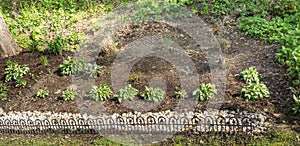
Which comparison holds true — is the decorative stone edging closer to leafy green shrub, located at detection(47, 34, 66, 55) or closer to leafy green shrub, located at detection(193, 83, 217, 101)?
leafy green shrub, located at detection(193, 83, 217, 101)

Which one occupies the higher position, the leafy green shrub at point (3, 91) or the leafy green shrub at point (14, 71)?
the leafy green shrub at point (14, 71)

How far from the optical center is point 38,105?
8828 millimetres

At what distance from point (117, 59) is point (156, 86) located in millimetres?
1695

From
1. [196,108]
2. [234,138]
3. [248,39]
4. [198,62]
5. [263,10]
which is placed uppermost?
[263,10]

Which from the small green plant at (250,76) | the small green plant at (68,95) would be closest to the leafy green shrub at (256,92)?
the small green plant at (250,76)

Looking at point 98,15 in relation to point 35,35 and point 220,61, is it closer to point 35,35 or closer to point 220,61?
point 35,35

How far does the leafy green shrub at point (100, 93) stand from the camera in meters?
8.67

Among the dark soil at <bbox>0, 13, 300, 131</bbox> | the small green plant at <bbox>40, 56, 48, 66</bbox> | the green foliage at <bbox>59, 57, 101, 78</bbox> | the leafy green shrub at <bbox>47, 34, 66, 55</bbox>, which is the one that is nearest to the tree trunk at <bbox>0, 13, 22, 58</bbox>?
the dark soil at <bbox>0, 13, 300, 131</bbox>

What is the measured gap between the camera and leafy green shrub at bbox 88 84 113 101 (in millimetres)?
8672

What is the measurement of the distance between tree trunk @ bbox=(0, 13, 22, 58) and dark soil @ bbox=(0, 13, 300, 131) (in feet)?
0.63

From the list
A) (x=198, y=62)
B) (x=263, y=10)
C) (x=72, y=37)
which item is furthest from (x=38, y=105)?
(x=263, y=10)

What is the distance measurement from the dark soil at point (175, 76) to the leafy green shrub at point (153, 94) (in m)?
0.12

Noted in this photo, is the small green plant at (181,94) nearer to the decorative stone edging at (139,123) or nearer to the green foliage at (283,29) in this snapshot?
the decorative stone edging at (139,123)

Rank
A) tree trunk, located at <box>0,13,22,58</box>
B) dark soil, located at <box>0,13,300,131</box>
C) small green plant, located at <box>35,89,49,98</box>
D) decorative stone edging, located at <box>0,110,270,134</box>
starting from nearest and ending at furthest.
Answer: decorative stone edging, located at <box>0,110,270,134</box> → dark soil, located at <box>0,13,300,131</box> → small green plant, located at <box>35,89,49,98</box> → tree trunk, located at <box>0,13,22,58</box>
